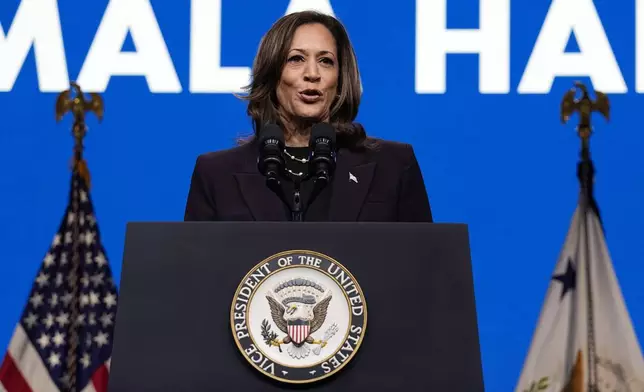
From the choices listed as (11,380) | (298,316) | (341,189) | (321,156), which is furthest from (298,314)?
(11,380)

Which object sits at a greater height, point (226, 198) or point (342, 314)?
point (226, 198)

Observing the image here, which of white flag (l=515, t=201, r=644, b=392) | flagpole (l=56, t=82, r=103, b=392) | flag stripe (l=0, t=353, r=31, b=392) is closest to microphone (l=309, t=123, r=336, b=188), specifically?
white flag (l=515, t=201, r=644, b=392)

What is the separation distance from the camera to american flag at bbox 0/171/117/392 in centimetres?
318

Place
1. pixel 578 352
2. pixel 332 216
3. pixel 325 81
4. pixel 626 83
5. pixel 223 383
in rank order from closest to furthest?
pixel 223 383 < pixel 578 352 < pixel 332 216 < pixel 325 81 < pixel 626 83

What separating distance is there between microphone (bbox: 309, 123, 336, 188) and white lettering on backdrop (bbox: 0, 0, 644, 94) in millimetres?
1903

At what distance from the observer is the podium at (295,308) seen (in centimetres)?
226

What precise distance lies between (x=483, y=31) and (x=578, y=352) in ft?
6.65

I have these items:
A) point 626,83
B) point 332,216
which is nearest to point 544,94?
point 626,83

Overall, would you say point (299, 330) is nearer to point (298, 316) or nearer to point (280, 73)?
point (298, 316)

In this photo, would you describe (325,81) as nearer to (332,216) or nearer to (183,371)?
(332,216)

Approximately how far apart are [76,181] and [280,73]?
0.79 meters

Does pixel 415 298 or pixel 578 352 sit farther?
pixel 578 352

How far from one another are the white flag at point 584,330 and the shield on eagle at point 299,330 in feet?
2.72

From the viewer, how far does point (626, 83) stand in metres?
4.36
